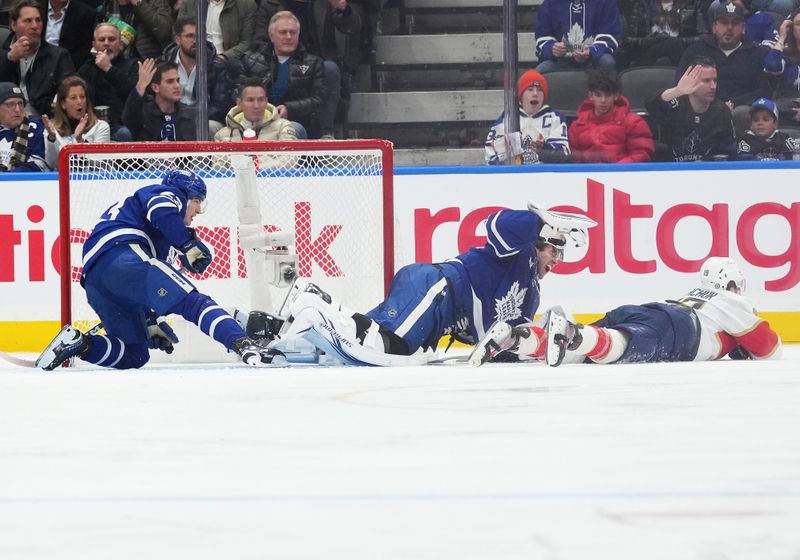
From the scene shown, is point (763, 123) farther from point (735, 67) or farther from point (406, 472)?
point (406, 472)

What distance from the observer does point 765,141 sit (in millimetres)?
6359

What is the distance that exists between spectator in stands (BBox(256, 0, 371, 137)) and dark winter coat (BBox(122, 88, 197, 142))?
0.54m

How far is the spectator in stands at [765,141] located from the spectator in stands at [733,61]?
10 centimetres

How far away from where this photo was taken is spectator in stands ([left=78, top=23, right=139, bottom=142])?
21.6 ft

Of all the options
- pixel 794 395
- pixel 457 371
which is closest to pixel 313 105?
pixel 457 371

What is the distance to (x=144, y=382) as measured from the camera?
161 inches

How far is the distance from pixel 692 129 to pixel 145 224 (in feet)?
9.10

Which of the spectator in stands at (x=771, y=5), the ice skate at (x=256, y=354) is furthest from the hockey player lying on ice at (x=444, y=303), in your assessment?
the spectator in stands at (x=771, y=5)

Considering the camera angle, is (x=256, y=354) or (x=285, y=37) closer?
(x=256, y=354)

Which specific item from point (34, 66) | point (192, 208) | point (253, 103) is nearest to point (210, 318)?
point (192, 208)

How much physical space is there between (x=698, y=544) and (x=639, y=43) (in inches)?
189

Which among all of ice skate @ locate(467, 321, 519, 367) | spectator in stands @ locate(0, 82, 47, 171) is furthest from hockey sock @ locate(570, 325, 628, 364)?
spectator in stands @ locate(0, 82, 47, 171)

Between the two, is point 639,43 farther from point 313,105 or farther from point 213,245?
point 213,245

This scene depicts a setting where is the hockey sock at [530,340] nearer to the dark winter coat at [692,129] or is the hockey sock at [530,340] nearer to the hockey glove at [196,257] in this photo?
the hockey glove at [196,257]
